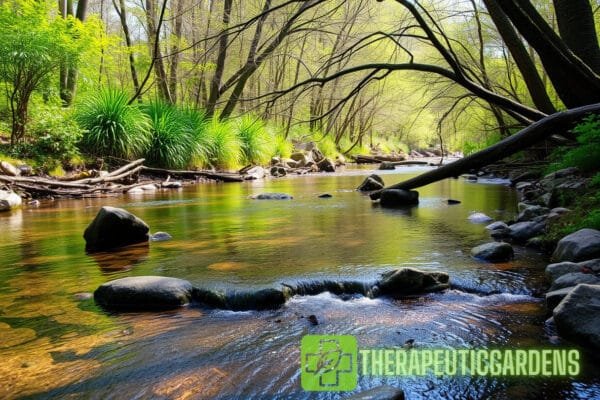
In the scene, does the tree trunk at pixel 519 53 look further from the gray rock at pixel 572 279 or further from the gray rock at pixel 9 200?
the gray rock at pixel 9 200

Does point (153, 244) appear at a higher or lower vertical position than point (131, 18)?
lower

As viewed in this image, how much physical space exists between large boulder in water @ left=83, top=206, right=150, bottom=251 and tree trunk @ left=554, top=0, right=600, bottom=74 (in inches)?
229

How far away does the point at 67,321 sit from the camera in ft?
9.16

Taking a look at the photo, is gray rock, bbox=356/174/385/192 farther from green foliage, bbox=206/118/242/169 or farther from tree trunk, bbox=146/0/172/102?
tree trunk, bbox=146/0/172/102

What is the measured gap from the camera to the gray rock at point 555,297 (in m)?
2.71

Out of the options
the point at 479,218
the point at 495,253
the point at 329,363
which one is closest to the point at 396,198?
the point at 479,218

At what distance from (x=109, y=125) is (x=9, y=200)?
437 cm

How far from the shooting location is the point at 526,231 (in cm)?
475

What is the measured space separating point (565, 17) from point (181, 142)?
10597mm

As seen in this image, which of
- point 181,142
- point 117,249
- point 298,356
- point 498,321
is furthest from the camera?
point 181,142

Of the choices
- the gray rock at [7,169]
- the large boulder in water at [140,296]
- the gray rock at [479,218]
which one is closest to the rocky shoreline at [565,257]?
the gray rock at [479,218]

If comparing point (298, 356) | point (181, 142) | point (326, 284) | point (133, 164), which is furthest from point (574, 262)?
point (181, 142)

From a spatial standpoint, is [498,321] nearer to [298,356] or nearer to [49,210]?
[298,356]

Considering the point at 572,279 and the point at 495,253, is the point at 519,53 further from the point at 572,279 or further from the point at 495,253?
the point at 572,279
